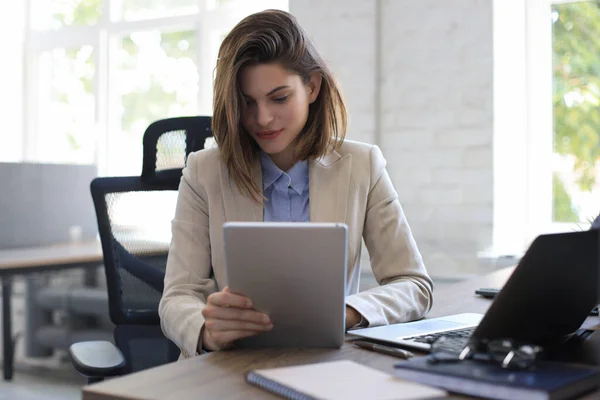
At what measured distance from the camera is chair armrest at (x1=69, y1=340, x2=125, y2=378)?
4.15ft

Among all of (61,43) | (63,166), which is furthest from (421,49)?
(61,43)

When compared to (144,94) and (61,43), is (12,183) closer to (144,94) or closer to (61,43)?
(144,94)

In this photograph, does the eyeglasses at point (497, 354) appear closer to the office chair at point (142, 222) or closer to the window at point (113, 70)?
the office chair at point (142, 222)

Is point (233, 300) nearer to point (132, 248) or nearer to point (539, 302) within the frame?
point (539, 302)

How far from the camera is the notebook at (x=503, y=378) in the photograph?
0.71m

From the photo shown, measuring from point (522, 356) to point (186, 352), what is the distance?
0.62 metres

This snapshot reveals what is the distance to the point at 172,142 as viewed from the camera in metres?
1.82

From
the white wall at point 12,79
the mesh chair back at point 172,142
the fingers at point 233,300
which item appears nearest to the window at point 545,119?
the mesh chair back at point 172,142

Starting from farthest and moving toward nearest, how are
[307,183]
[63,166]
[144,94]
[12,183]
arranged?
[144,94]
[63,166]
[12,183]
[307,183]

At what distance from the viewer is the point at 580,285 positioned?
971 mm

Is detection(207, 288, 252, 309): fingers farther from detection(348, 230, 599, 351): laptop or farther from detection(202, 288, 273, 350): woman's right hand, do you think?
detection(348, 230, 599, 351): laptop

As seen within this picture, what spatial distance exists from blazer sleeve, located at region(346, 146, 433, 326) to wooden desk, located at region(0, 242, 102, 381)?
161 cm

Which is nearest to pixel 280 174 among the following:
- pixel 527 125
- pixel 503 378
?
pixel 503 378

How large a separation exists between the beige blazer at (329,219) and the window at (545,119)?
134 centimetres
